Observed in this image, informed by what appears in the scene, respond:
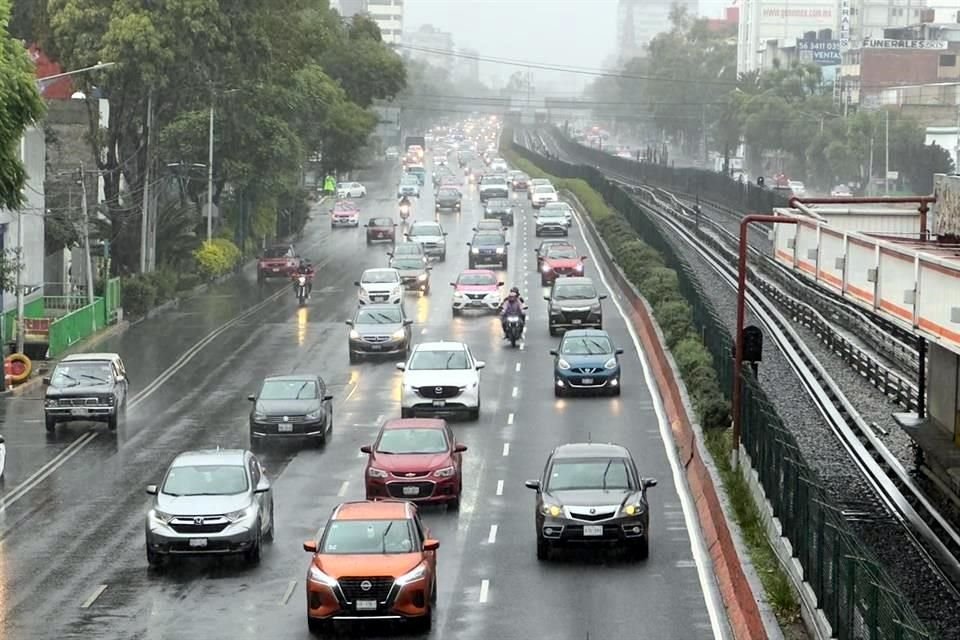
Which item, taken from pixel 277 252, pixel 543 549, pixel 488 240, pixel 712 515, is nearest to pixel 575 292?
pixel 488 240

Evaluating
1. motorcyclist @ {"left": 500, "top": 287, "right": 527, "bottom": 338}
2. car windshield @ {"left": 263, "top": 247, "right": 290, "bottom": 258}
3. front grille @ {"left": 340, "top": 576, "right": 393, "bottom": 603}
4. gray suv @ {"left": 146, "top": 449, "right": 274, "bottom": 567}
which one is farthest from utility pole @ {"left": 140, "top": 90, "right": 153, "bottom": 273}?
front grille @ {"left": 340, "top": 576, "right": 393, "bottom": 603}

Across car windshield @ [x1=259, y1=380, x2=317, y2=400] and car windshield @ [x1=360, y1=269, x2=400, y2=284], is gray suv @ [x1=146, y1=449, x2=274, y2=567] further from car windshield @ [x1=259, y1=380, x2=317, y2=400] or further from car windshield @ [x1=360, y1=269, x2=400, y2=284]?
car windshield @ [x1=360, y1=269, x2=400, y2=284]

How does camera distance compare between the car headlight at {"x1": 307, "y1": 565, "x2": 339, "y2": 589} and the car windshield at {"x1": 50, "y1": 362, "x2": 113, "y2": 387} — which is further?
the car windshield at {"x1": 50, "y1": 362, "x2": 113, "y2": 387}

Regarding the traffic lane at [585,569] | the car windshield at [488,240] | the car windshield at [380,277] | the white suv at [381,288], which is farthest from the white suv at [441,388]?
the car windshield at [488,240]

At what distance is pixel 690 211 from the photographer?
4530 inches

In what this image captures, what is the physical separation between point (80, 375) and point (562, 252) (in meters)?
34.7

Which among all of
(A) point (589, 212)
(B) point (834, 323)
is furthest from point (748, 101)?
(B) point (834, 323)

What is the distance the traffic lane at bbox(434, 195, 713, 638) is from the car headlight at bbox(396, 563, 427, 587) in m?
0.89

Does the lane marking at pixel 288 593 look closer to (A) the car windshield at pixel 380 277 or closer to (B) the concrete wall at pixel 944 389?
(B) the concrete wall at pixel 944 389

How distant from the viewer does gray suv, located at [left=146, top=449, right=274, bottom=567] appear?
27.0 m

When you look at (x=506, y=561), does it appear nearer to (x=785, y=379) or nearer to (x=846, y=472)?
(x=846, y=472)

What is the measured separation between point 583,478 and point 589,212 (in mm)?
74507

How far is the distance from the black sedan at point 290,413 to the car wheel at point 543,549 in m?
12.0

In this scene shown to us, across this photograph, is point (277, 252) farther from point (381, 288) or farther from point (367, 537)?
point (367, 537)
